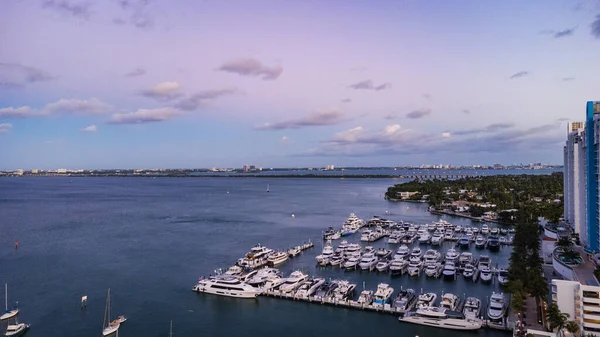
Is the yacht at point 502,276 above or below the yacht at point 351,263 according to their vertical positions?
above

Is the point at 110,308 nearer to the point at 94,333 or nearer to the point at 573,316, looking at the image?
the point at 94,333

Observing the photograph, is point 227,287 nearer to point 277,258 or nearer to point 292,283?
point 292,283

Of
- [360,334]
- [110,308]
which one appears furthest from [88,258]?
[360,334]

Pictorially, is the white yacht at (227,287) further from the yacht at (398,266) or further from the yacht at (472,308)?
the yacht at (472,308)

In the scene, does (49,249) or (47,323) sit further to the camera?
(49,249)

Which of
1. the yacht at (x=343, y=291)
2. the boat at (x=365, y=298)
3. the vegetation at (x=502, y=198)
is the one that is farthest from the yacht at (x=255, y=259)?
the vegetation at (x=502, y=198)

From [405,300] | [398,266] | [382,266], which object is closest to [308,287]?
[405,300]
